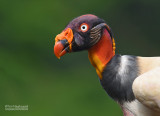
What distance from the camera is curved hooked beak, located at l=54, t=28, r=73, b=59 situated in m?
2.20

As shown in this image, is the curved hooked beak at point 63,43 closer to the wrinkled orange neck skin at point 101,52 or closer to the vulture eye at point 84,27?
the vulture eye at point 84,27

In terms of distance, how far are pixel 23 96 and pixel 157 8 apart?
2353 mm

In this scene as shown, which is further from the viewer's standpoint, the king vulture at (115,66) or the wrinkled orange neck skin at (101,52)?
the wrinkled orange neck skin at (101,52)

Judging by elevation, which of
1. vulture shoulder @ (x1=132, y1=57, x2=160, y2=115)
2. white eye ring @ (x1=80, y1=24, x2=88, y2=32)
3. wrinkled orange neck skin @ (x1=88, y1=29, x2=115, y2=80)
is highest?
white eye ring @ (x1=80, y1=24, x2=88, y2=32)

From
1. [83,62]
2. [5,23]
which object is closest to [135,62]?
[83,62]

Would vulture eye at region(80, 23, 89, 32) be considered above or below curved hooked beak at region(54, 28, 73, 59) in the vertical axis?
above

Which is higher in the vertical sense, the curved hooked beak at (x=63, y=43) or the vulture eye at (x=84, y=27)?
the vulture eye at (x=84, y=27)

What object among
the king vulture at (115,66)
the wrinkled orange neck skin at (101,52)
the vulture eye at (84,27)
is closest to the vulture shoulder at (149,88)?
the king vulture at (115,66)

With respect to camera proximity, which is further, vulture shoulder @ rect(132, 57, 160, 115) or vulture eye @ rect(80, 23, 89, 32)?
vulture eye @ rect(80, 23, 89, 32)

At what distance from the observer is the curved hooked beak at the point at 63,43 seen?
2.20 metres

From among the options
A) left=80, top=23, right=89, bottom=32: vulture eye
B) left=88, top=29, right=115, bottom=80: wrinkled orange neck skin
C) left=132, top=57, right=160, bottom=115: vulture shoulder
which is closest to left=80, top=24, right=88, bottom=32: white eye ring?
left=80, top=23, right=89, bottom=32: vulture eye

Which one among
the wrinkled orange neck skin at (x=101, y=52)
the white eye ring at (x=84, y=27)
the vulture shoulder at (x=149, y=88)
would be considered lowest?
the vulture shoulder at (x=149, y=88)

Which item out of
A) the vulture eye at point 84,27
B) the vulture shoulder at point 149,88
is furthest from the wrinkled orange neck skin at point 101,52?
the vulture shoulder at point 149,88

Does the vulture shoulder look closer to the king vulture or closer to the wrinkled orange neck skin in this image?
the king vulture
